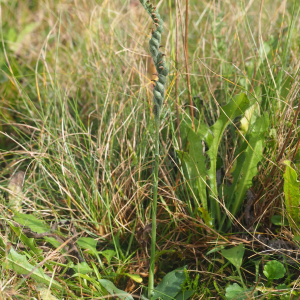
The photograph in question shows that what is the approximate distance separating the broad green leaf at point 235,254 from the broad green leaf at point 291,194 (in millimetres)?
215

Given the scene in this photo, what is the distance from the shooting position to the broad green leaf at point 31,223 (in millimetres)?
1428

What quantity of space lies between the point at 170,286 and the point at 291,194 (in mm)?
549

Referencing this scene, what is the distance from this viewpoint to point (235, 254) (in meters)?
1.36

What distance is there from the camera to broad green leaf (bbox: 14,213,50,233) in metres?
1.43

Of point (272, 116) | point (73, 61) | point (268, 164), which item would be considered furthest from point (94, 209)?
point (73, 61)

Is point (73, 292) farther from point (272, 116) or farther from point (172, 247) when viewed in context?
point (272, 116)

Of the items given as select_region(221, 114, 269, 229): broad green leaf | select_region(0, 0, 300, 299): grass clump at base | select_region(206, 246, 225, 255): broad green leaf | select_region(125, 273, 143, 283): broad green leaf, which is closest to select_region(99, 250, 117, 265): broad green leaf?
select_region(0, 0, 300, 299): grass clump at base

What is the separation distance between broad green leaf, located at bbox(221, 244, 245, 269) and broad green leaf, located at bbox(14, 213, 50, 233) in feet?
2.26

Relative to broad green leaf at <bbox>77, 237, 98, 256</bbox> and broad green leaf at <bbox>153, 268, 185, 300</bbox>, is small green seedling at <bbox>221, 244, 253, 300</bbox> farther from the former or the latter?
broad green leaf at <bbox>77, 237, 98, 256</bbox>

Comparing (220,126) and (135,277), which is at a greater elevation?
(220,126)

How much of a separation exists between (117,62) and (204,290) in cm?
125

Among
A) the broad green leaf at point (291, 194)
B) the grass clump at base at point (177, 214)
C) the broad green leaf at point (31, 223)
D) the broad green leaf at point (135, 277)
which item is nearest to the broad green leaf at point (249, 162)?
the grass clump at base at point (177, 214)

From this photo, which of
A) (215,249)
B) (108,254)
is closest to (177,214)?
(215,249)

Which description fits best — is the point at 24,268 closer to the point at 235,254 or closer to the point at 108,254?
the point at 108,254
